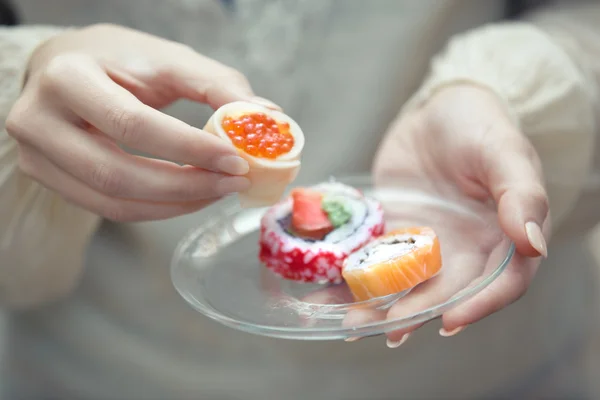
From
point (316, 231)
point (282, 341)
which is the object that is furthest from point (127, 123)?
point (282, 341)

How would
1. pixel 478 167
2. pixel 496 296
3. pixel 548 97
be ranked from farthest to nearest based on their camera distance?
pixel 548 97 < pixel 478 167 < pixel 496 296

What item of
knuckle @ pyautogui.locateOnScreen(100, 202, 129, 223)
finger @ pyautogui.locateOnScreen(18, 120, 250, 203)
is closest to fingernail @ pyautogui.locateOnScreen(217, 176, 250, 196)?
finger @ pyautogui.locateOnScreen(18, 120, 250, 203)

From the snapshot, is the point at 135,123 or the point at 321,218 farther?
the point at 321,218

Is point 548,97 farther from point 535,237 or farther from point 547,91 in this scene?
point 535,237

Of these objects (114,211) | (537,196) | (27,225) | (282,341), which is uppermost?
(537,196)

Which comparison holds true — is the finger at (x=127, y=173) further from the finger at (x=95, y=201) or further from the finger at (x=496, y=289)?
the finger at (x=496, y=289)

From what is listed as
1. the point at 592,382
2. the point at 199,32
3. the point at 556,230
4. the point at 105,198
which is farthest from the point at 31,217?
the point at 592,382
